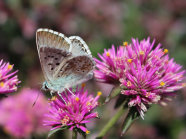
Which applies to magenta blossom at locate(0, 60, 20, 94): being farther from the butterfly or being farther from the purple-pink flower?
the purple-pink flower

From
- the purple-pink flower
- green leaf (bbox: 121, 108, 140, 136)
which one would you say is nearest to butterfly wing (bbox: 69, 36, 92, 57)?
green leaf (bbox: 121, 108, 140, 136)

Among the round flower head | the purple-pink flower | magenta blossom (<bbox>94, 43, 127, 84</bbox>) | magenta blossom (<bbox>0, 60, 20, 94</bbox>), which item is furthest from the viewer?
the purple-pink flower

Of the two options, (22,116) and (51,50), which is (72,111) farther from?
(22,116)

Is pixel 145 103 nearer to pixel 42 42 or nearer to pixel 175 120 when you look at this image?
pixel 42 42

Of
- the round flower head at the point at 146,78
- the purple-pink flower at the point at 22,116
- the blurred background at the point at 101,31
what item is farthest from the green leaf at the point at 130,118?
the blurred background at the point at 101,31

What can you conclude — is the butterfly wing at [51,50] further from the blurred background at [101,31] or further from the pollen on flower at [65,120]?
the blurred background at [101,31]
